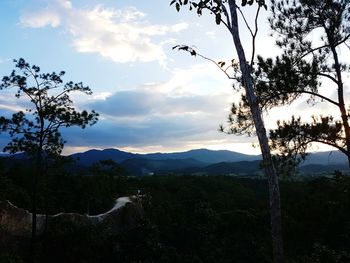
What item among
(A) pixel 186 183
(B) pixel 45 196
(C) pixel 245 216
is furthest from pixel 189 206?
(A) pixel 186 183

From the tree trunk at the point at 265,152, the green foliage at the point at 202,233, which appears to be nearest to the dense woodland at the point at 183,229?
the green foliage at the point at 202,233

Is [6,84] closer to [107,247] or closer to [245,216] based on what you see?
[107,247]

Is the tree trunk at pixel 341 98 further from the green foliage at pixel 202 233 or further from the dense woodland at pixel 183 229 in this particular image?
the green foliage at pixel 202 233

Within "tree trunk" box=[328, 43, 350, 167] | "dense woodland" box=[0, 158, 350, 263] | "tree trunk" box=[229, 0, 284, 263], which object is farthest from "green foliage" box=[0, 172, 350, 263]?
"tree trunk" box=[229, 0, 284, 263]

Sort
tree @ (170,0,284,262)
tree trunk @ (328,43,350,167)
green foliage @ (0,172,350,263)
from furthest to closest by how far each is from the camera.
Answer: green foliage @ (0,172,350,263)
tree trunk @ (328,43,350,167)
tree @ (170,0,284,262)

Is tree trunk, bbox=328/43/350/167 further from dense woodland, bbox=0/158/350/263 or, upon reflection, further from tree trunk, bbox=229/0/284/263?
tree trunk, bbox=229/0/284/263

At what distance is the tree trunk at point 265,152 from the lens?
7.15 m

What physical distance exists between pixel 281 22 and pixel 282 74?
165cm

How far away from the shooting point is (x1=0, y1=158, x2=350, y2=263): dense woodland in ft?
54.2

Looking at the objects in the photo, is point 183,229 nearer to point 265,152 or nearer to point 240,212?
point 240,212

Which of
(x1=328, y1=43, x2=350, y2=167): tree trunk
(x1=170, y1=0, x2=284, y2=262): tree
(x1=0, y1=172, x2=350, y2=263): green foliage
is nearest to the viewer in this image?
(x1=170, y1=0, x2=284, y2=262): tree

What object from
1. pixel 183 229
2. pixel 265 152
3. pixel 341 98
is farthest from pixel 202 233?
pixel 265 152

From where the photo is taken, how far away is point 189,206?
28438 millimetres

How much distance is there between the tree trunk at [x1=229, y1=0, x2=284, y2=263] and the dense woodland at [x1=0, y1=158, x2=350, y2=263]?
3917 mm
